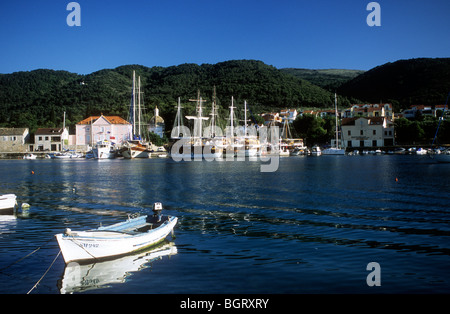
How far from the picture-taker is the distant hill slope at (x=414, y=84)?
Result: 156600mm

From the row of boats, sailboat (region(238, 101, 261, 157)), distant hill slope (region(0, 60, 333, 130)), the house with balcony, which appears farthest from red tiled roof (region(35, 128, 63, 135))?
the row of boats

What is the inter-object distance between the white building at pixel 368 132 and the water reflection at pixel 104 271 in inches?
4255

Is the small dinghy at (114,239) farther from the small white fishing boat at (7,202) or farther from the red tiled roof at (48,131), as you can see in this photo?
the red tiled roof at (48,131)

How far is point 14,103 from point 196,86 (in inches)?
3101

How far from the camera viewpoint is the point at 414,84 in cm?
17512

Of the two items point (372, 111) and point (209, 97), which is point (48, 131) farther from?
point (372, 111)

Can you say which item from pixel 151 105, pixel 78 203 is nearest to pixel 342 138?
pixel 151 105

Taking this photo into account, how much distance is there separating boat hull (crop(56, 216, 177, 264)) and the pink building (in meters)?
101

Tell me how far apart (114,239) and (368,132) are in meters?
112

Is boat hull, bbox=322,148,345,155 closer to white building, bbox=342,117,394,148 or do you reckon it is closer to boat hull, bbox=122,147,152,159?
white building, bbox=342,117,394,148

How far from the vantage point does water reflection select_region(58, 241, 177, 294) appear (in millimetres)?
12148

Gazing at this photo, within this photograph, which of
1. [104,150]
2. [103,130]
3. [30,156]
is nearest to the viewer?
[104,150]

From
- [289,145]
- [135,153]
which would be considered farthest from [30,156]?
[289,145]

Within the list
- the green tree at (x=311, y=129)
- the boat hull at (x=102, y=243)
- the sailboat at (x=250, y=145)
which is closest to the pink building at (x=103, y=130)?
the sailboat at (x=250, y=145)
